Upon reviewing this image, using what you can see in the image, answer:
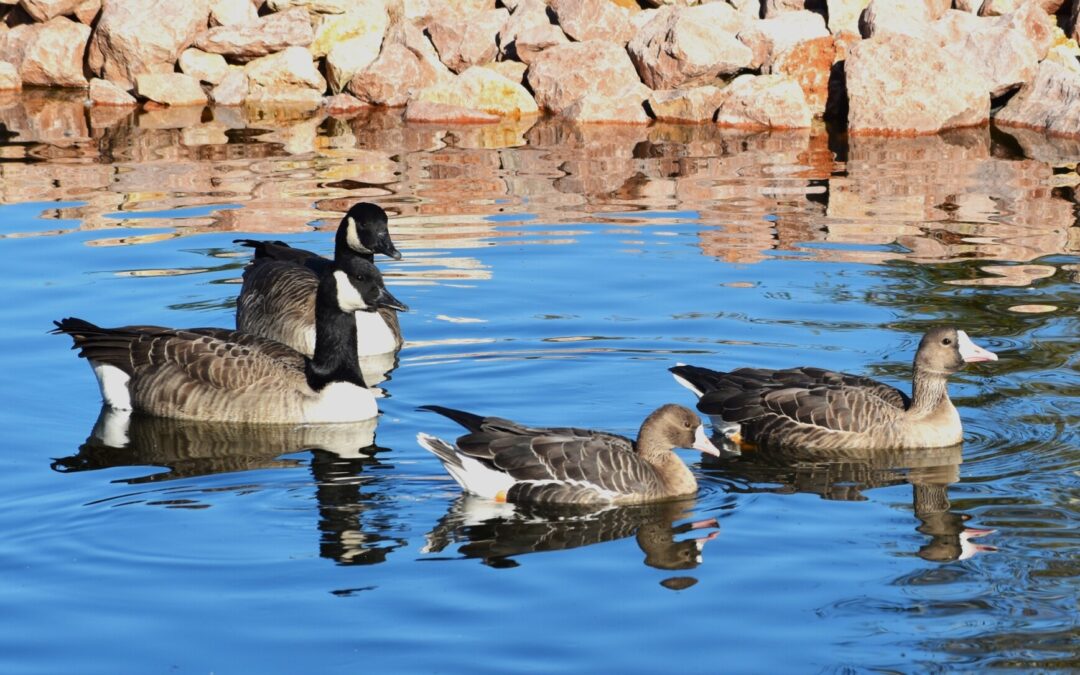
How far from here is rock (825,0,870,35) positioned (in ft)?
85.3

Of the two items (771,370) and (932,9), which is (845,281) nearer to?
(771,370)

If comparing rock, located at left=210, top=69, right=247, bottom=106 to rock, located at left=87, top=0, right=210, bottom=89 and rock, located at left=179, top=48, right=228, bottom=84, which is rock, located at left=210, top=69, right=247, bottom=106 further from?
rock, located at left=87, top=0, right=210, bottom=89

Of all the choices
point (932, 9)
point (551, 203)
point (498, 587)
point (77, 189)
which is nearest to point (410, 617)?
point (498, 587)

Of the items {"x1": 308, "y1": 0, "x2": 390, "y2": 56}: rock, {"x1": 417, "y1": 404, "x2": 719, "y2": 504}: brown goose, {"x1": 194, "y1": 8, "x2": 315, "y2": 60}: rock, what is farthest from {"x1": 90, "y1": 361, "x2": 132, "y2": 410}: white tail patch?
{"x1": 308, "y1": 0, "x2": 390, "y2": 56}: rock

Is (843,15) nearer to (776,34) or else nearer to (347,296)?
(776,34)

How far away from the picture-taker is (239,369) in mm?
13414

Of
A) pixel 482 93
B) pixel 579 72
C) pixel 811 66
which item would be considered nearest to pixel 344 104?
pixel 482 93

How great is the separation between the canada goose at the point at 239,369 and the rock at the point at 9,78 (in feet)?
52.6

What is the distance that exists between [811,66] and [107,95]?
468 inches

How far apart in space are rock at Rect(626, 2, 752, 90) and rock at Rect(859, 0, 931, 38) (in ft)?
6.74

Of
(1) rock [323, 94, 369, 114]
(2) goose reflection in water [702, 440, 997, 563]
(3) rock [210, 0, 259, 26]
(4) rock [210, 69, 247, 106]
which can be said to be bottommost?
(2) goose reflection in water [702, 440, 997, 563]

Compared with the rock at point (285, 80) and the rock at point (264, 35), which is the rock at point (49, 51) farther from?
the rock at point (285, 80)

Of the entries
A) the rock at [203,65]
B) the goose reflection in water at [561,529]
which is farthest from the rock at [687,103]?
the goose reflection in water at [561,529]

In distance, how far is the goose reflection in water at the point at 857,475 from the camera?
10.8 m
